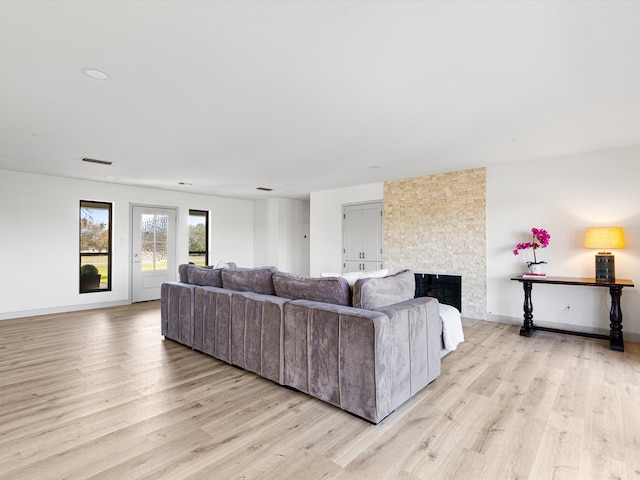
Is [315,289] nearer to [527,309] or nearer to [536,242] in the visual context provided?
[527,309]

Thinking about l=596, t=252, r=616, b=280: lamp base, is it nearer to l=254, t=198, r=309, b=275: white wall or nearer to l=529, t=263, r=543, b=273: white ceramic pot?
l=529, t=263, r=543, b=273: white ceramic pot

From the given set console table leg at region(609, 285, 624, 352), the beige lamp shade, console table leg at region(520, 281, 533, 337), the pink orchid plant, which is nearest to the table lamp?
the beige lamp shade

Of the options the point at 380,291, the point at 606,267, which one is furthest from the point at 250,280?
the point at 606,267

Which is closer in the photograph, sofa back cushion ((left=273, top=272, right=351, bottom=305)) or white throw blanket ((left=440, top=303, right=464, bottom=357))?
sofa back cushion ((left=273, top=272, right=351, bottom=305))

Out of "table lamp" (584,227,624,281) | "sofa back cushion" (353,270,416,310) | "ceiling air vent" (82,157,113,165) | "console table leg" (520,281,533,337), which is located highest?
"ceiling air vent" (82,157,113,165)

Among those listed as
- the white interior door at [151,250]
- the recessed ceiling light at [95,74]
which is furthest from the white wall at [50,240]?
the recessed ceiling light at [95,74]

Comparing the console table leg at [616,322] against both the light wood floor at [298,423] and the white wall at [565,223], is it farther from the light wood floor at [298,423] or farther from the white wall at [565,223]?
the white wall at [565,223]

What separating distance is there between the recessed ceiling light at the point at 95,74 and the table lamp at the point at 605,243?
5.25 m

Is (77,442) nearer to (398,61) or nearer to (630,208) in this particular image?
(398,61)

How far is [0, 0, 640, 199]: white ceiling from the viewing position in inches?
68.5

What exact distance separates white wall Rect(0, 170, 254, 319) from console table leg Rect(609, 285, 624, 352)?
25.8 feet

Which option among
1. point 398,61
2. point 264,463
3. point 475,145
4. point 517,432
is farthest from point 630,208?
point 264,463

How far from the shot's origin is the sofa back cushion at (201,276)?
379 centimetres

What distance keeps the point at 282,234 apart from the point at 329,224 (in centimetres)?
179
